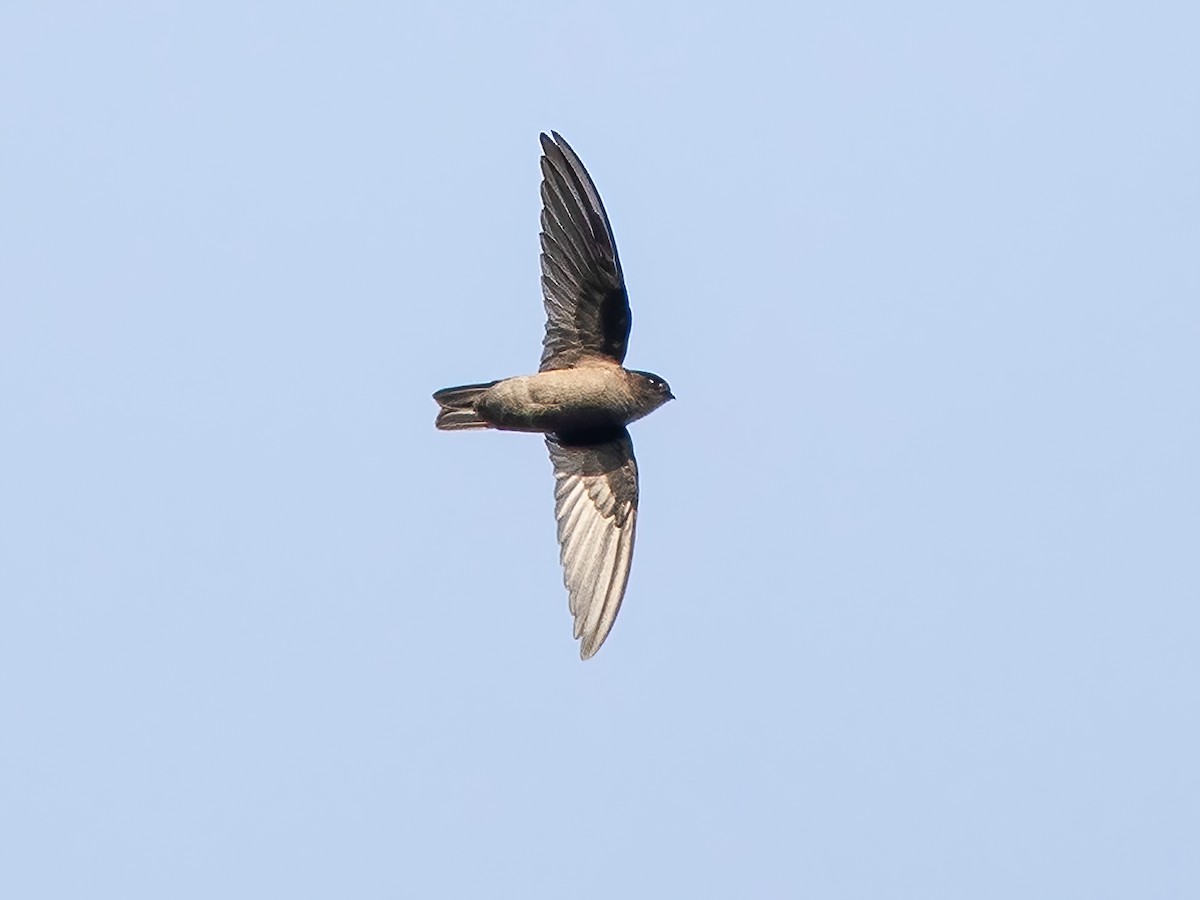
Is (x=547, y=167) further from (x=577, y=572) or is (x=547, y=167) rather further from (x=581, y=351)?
(x=577, y=572)

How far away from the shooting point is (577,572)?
19.5m

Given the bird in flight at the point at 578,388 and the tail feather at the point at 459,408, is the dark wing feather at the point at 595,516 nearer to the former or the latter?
the bird in flight at the point at 578,388

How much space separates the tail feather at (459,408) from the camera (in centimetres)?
1947

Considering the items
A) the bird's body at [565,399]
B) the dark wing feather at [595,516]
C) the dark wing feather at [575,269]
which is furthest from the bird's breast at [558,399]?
the dark wing feather at [595,516]

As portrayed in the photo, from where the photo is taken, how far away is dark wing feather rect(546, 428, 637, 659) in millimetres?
19484

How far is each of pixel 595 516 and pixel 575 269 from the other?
1.66 m

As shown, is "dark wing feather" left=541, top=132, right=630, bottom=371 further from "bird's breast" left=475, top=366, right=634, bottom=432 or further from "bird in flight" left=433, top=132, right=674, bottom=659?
"bird's breast" left=475, top=366, right=634, bottom=432

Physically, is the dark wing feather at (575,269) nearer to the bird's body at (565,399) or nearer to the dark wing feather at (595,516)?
the bird's body at (565,399)

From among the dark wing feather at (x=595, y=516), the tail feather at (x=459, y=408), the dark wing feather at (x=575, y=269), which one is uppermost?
the dark wing feather at (x=575, y=269)

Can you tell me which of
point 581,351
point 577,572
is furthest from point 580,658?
point 581,351

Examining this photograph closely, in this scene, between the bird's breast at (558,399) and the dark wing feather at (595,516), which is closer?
the bird's breast at (558,399)

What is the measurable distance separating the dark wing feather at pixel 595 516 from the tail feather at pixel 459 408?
62cm

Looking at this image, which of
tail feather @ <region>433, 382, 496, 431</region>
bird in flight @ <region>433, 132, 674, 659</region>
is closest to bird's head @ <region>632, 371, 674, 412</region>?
bird in flight @ <region>433, 132, 674, 659</region>

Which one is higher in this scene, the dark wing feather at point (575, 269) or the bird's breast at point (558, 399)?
the dark wing feather at point (575, 269)
